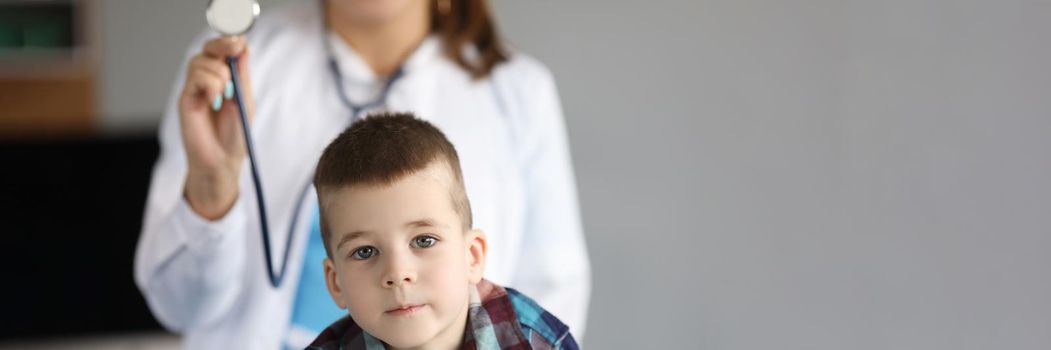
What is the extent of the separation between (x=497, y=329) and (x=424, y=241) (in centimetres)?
9

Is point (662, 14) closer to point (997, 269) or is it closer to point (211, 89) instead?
point (997, 269)

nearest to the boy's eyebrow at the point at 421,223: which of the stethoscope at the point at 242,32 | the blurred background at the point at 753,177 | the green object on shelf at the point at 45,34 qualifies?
the stethoscope at the point at 242,32

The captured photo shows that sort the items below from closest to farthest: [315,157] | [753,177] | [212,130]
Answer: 1. [212,130]
2. [315,157]
3. [753,177]

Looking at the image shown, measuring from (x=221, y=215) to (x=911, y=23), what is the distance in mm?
1427

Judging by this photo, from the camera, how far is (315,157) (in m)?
1.22

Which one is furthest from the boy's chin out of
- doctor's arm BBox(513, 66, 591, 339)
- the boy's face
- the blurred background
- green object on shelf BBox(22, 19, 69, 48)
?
green object on shelf BBox(22, 19, 69, 48)

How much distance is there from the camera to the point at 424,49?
1.27 meters

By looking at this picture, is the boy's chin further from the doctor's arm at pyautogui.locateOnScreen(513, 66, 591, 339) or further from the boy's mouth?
the doctor's arm at pyautogui.locateOnScreen(513, 66, 591, 339)

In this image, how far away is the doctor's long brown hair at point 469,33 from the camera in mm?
1310

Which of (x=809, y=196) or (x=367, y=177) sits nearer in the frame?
(x=367, y=177)

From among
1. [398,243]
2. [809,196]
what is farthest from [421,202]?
[809,196]

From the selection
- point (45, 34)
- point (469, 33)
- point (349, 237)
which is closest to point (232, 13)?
point (349, 237)

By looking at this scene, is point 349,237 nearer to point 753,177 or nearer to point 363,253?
point 363,253

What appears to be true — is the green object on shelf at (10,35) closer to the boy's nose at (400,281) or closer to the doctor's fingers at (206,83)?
the doctor's fingers at (206,83)
